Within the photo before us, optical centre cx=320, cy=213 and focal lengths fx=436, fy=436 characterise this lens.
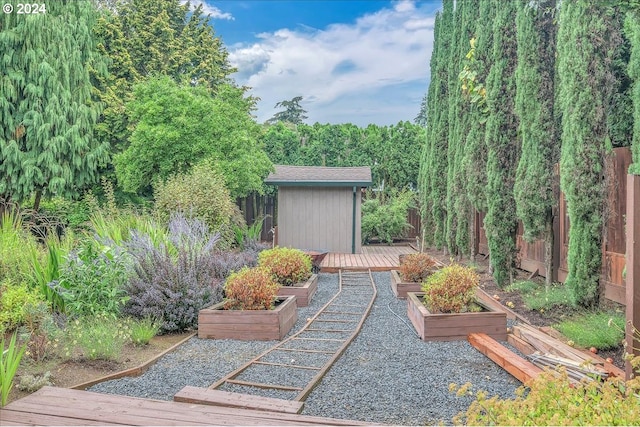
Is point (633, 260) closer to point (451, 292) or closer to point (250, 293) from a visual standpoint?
point (451, 292)

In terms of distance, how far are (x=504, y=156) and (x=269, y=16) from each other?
4232 mm

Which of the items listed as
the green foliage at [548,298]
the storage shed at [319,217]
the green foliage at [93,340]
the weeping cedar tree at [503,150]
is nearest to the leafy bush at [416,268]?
the weeping cedar tree at [503,150]

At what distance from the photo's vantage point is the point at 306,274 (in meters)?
7.38

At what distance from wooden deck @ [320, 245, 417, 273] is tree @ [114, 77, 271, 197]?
9.43 ft

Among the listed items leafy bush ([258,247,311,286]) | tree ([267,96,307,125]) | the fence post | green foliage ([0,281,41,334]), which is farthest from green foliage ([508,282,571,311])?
tree ([267,96,307,125])

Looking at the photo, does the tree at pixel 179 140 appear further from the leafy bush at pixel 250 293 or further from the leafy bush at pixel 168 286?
the leafy bush at pixel 250 293

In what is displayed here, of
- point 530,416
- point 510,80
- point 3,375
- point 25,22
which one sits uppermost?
point 25,22

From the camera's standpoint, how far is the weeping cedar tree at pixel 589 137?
4.58m

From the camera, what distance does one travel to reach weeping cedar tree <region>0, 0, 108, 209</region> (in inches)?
424

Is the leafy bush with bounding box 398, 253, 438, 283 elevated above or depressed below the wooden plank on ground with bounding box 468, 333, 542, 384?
above

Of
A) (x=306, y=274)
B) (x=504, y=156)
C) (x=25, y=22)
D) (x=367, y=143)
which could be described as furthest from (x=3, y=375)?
(x=367, y=143)

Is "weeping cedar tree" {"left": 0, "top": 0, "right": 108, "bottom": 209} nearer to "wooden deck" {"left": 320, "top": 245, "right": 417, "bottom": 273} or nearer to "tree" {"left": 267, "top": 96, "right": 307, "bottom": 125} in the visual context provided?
"wooden deck" {"left": 320, "top": 245, "right": 417, "bottom": 273}

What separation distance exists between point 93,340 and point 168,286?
4.08ft

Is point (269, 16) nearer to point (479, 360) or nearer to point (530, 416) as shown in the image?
point (479, 360)
